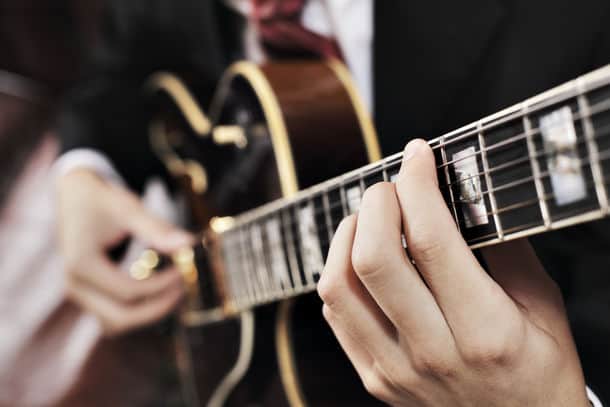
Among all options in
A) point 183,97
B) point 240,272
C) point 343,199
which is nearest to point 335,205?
point 343,199

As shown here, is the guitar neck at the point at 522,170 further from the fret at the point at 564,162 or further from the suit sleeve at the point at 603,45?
the suit sleeve at the point at 603,45

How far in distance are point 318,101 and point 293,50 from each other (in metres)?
0.13

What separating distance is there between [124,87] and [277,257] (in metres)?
0.61

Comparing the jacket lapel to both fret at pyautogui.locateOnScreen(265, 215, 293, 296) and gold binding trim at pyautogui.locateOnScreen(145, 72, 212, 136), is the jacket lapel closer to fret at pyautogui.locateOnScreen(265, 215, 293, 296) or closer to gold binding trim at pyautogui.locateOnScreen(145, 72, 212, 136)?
fret at pyautogui.locateOnScreen(265, 215, 293, 296)

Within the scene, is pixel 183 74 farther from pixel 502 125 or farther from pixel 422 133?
pixel 502 125

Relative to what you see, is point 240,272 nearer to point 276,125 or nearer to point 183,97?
point 276,125

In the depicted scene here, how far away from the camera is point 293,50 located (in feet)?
2.26

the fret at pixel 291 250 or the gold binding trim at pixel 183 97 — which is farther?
the gold binding trim at pixel 183 97

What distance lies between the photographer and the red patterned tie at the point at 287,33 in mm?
669

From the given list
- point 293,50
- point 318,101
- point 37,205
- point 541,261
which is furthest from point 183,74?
point 541,261

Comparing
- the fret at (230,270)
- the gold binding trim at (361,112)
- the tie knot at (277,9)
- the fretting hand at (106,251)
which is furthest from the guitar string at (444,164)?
the fretting hand at (106,251)

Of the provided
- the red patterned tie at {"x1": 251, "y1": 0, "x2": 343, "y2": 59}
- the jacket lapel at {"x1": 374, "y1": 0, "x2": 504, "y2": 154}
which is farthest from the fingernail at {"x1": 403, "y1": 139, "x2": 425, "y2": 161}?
the red patterned tie at {"x1": 251, "y1": 0, "x2": 343, "y2": 59}

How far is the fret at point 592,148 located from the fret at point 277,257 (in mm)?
269

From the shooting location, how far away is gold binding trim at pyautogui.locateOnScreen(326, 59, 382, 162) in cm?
53
